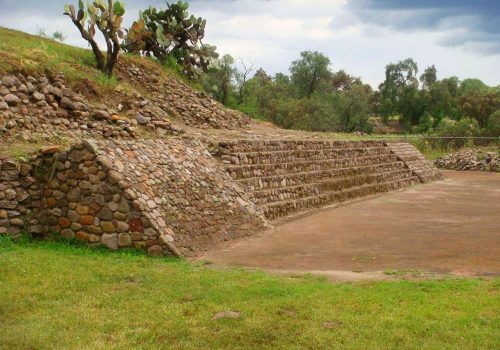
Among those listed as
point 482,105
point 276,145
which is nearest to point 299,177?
point 276,145

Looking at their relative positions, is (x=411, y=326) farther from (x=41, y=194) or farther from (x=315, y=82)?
(x=315, y=82)

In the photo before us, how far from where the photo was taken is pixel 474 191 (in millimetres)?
17016

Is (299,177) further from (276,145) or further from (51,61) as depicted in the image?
(51,61)

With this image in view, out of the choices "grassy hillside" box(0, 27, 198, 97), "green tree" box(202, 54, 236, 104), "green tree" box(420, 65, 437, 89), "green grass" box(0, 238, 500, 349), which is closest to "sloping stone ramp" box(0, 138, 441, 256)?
"green grass" box(0, 238, 500, 349)

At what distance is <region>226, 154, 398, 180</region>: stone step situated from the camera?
11.9 meters

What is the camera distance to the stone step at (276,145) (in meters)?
12.3

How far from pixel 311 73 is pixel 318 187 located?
3028 centimetres

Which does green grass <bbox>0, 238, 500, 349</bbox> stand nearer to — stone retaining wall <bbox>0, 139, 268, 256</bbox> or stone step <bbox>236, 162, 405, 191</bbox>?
stone retaining wall <bbox>0, 139, 268, 256</bbox>

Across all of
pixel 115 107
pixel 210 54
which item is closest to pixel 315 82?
pixel 210 54

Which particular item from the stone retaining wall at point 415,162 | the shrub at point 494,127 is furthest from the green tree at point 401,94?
the stone retaining wall at point 415,162

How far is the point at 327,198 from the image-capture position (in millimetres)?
13938

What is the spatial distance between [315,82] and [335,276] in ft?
122

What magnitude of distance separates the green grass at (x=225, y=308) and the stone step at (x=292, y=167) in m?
4.95

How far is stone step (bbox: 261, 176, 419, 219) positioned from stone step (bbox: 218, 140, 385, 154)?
60.9 inches
